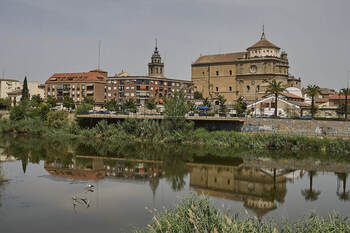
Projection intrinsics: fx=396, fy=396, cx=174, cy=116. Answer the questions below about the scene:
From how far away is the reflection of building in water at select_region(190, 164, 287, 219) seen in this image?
24133 mm

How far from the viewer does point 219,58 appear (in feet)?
326

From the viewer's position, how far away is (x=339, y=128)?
151 feet

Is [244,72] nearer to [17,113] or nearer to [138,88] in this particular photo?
[138,88]

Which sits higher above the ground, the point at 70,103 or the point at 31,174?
the point at 70,103

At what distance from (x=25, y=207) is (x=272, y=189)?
52.3 ft

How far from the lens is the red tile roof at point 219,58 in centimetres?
9541

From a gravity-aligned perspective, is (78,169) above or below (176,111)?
below

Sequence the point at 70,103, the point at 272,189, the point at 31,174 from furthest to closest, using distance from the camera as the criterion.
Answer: the point at 70,103
the point at 31,174
the point at 272,189

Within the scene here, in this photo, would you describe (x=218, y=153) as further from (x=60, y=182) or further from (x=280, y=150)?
(x=60, y=182)

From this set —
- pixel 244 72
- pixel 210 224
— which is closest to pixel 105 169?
pixel 210 224

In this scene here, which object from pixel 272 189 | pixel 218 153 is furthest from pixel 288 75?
pixel 272 189

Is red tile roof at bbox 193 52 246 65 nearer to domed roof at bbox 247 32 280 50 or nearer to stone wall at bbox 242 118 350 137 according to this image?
domed roof at bbox 247 32 280 50

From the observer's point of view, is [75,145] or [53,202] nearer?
[53,202]

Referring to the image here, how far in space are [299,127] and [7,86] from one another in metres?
105
